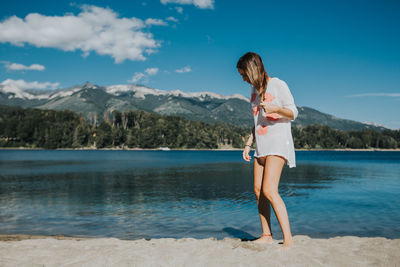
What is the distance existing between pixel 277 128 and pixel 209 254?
2488 millimetres

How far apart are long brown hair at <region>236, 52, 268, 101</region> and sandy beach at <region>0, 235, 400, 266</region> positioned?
2.69 meters

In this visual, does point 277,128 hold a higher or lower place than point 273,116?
lower

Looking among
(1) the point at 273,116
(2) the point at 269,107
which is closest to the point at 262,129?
(1) the point at 273,116

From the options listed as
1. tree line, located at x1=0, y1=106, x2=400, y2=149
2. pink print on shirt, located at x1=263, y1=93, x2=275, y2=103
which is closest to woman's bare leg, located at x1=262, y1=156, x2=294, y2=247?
pink print on shirt, located at x1=263, y1=93, x2=275, y2=103

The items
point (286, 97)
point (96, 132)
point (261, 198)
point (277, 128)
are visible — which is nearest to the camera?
point (286, 97)

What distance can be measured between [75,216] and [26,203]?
493 cm

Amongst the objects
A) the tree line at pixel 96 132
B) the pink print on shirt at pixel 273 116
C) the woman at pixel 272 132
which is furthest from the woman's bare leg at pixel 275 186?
the tree line at pixel 96 132

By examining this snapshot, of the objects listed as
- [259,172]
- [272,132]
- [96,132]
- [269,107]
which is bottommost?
[259,172]

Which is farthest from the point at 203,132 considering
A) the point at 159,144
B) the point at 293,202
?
the point at 293,202

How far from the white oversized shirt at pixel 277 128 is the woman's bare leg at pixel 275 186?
0.46 feet

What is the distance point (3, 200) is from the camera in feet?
55.0

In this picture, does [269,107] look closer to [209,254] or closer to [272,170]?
[272,170]

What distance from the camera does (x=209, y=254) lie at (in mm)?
5375

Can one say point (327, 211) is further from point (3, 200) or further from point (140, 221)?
point (3, 200)
